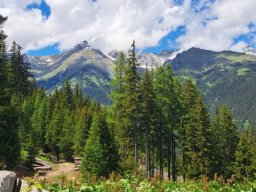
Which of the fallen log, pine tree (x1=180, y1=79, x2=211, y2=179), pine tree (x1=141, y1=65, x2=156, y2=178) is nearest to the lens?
the fallen log

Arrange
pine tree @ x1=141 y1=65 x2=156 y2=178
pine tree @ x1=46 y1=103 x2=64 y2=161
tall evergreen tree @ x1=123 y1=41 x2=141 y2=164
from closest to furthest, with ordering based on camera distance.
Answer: tall evergreen tree @ x1=123 y1=41 x2=141 y2=164
pine tree @ x1=141 y1=65 x2=156 y2=178
pine tree @ x1=46 y1=103 x2=64 y2=161

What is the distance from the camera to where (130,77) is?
141ft

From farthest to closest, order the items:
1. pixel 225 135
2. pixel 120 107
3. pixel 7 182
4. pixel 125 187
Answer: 1. pixel 225 135
2. pixel 120 107
3. pixel 125 187
4. pixel 7 182

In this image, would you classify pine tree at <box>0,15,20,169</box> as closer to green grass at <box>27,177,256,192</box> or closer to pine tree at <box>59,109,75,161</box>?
green grass at <box>27,177,256,192</box>

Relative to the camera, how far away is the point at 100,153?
39.1 m

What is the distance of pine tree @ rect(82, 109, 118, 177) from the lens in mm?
39094

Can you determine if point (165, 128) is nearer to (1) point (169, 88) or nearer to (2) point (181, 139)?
(2) point (181, 139)

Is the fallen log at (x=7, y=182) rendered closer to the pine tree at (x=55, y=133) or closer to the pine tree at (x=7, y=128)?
the pine tree at (x=7, y=128)

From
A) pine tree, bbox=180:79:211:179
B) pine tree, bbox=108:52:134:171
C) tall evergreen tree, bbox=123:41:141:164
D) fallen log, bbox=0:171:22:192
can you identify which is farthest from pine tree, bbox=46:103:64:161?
fallen log, bbox=0:171:22:192

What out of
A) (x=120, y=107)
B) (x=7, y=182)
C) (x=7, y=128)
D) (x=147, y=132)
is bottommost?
(x=7, y=182)

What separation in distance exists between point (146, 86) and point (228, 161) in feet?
60.7

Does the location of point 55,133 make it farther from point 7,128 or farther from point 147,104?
point 7,128

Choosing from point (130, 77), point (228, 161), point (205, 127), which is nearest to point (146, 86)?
point (130, 77)

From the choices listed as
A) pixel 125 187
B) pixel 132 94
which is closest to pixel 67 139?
pixel 132 94
